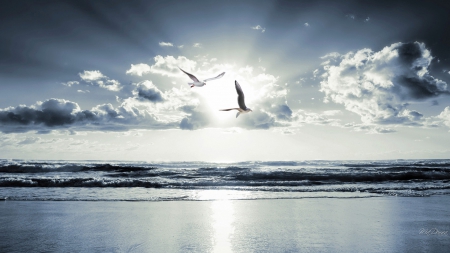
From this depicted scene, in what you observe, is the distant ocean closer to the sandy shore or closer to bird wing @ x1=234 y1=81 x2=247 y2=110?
the sandy shore

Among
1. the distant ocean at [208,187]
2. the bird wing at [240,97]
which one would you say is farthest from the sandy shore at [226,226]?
the bird wing at [240,97]

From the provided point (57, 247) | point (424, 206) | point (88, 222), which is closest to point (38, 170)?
point (88, 222)

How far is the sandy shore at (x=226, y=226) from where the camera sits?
4.99 metres

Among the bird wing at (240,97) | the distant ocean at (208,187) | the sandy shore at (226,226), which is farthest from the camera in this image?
the distant ocean at (208,187)

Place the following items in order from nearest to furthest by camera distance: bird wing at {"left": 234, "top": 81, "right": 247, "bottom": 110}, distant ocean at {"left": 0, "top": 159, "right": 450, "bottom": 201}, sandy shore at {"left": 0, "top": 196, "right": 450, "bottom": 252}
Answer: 1. bird wing at {"left": 234, "top": 81, "right": 247, "bottom": 110}
2. sandy shore at {"left": 0, "top": 196, "right": 450, "bottom": 252}
3. distant ocean at {"left": 0, "top": 159, "right": 450, "bottom": 201}

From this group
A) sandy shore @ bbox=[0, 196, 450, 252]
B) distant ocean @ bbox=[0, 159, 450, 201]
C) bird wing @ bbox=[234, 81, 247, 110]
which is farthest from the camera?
distant ocean @ bbox=[0, 159, 450, 201]

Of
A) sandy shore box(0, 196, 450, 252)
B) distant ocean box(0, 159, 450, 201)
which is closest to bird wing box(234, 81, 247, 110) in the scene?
sandy shore box(0, 196, 450, 252)

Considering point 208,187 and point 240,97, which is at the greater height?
point 240,97

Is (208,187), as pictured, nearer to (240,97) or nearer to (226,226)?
(226,226)

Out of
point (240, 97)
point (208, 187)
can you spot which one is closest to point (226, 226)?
point (240, 97)

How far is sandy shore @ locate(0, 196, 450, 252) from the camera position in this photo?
499cm

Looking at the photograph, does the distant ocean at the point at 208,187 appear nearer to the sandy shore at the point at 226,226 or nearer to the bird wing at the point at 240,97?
the sandy shore at the point at 226,226

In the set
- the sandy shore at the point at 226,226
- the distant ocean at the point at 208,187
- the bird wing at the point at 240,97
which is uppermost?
the bird wing at the point at 240,97

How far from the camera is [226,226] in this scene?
20.4 feet
